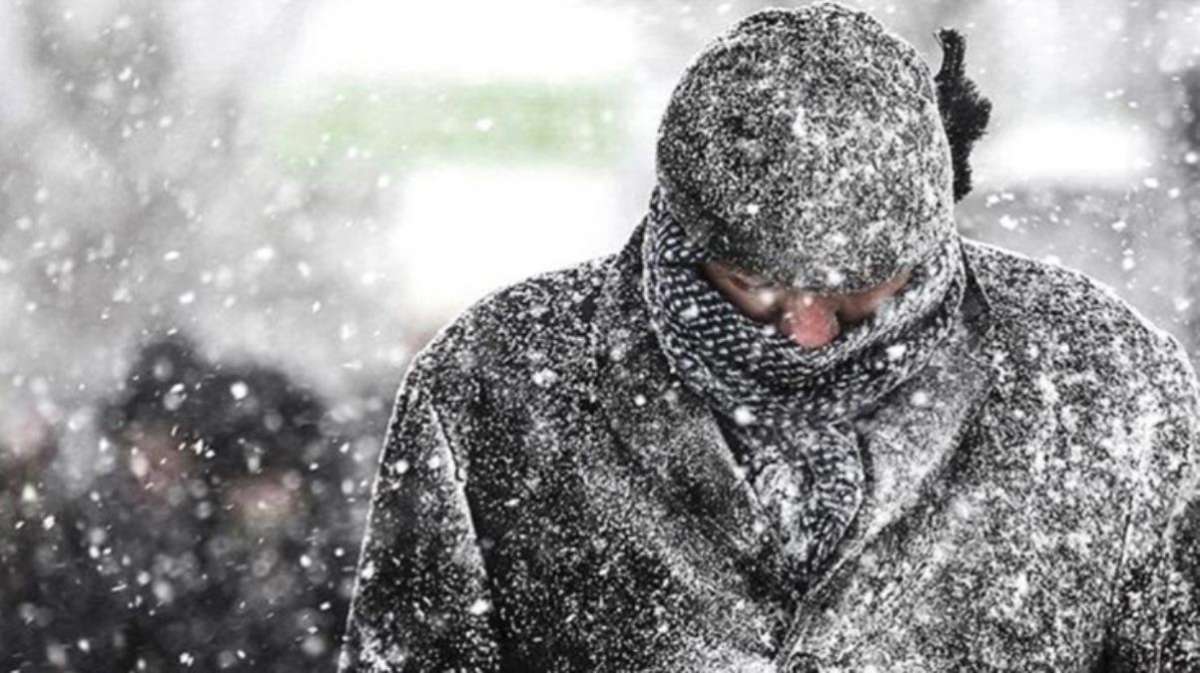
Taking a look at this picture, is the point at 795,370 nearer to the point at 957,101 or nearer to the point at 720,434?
the point at 720,434

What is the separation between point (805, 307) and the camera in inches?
90.2

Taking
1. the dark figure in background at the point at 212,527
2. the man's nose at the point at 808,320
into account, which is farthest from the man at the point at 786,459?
the dark figure in background at the point at 212,527

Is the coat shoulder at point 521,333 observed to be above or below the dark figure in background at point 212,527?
below

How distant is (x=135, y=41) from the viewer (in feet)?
32.6

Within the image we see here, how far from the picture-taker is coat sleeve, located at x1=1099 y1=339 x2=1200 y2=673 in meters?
2.48

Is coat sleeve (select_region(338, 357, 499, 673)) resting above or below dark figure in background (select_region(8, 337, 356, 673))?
below

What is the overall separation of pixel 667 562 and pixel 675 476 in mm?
106

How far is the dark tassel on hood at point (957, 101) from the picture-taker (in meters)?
2.48

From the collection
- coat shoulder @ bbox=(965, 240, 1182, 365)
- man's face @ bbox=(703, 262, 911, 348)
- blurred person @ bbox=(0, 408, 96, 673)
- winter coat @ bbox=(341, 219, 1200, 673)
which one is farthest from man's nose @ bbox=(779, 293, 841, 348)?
blurred person @ bbox=(0, 408, 96, 673)

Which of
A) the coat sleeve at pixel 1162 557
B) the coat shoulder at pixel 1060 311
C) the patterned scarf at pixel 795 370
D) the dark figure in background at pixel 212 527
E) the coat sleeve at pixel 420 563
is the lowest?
the coat sleeve at pixel 1162 557

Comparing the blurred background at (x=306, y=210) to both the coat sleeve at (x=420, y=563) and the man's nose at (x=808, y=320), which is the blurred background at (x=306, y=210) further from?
the man's nose at (x=808, y=320)

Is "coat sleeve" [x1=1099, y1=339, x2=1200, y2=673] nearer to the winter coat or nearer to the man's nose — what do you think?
the winter coat

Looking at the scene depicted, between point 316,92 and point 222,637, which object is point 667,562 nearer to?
point 222,637

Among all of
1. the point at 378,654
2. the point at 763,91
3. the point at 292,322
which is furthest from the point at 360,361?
the point at 763,91
